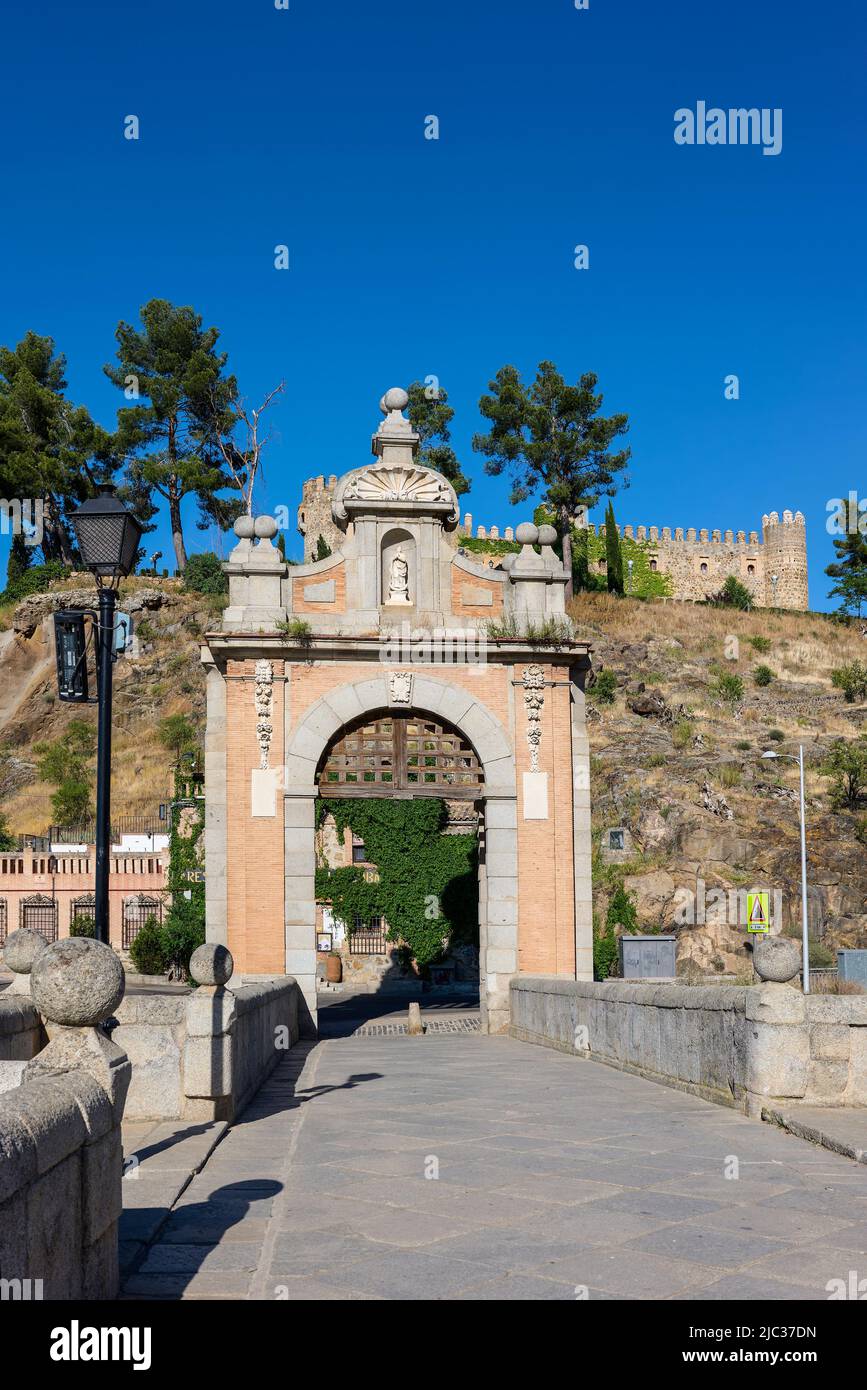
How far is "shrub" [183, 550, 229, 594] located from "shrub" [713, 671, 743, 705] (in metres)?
22.7

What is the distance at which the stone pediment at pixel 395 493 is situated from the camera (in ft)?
60.2

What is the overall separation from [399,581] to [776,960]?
11111mm

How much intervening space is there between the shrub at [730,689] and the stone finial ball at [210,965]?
44.2 metres

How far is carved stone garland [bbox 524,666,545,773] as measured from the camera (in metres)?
18.3

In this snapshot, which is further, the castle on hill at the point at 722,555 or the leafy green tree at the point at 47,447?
the castle on hill at the point at 722,555

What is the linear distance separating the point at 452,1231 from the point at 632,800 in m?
35.2

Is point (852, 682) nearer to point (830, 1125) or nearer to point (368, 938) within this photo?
point (368, 938)

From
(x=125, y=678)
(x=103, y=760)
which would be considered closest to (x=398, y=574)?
(x=103, y=760)

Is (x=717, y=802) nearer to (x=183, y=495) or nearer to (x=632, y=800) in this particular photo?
(x=632, y=800)

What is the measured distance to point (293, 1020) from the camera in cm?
1689

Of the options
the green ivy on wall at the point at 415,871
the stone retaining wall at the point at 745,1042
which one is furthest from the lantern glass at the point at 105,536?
the green ivy on wall at the point at 415,871

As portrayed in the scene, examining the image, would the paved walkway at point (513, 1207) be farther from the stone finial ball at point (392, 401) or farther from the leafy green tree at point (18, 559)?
the leafy green tree at point (18, 559)

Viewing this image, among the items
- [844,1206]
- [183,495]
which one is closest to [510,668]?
[844,1206]
